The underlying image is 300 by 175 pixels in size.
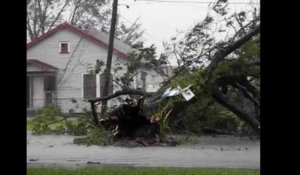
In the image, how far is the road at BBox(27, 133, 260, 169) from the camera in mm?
8422

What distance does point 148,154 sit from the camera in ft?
30.6

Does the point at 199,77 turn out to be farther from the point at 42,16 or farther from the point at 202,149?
the point at 42,16

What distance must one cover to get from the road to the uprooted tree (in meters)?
0.68

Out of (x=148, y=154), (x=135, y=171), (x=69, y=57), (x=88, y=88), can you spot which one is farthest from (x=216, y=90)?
(x=69, y=57)

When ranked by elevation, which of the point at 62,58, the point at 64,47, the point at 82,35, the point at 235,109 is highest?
the point at 82,35

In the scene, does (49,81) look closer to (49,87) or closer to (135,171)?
(49,87)

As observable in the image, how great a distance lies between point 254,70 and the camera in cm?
1089

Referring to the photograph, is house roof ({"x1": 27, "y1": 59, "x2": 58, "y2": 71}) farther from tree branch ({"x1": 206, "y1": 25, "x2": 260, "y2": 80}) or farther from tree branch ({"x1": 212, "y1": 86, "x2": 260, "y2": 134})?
tree branch ({"x1": 206, "y1": 25, "x2": 260, "y2": 80})

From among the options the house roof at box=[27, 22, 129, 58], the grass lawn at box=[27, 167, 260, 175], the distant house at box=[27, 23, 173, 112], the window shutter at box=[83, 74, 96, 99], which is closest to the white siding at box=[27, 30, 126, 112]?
the distant house at box=[27, 23, 173, 112]

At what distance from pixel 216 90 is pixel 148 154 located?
234cm

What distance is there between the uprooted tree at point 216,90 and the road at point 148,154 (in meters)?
0.68
